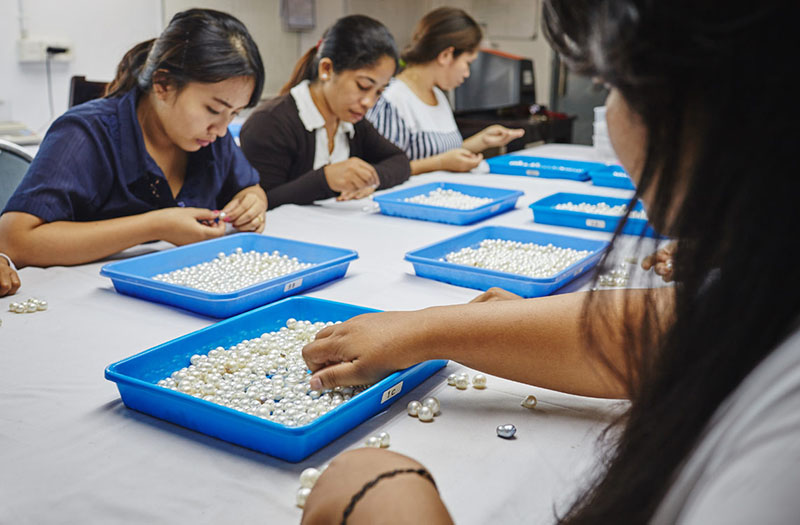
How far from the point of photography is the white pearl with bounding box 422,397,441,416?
83 centimetres

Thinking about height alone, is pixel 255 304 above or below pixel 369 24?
below

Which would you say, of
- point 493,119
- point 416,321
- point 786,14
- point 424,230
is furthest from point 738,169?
point 493,119

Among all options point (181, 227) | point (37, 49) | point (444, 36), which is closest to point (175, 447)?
point (181, 227)

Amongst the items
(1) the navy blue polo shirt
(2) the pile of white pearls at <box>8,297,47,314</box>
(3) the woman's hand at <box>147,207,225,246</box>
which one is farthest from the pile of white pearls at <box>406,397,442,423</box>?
(1) the navy blue polo shirt

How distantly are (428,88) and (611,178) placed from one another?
1.18 m

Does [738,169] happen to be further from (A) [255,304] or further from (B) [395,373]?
(A) [255,304]

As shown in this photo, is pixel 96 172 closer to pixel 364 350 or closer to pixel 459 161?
pixel 364 350

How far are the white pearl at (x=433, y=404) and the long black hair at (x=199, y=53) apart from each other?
101cm

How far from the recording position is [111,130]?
1537 millimetres

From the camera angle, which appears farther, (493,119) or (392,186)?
(493,119)

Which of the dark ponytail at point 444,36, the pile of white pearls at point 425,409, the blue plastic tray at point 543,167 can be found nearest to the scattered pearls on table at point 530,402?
the pile of white pearls at point 425,409

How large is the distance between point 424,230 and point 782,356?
1.40 m

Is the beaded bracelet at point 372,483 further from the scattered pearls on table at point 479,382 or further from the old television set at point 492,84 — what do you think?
the old television set at point 492,84

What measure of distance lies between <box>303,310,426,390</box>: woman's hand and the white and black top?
2222 mm
